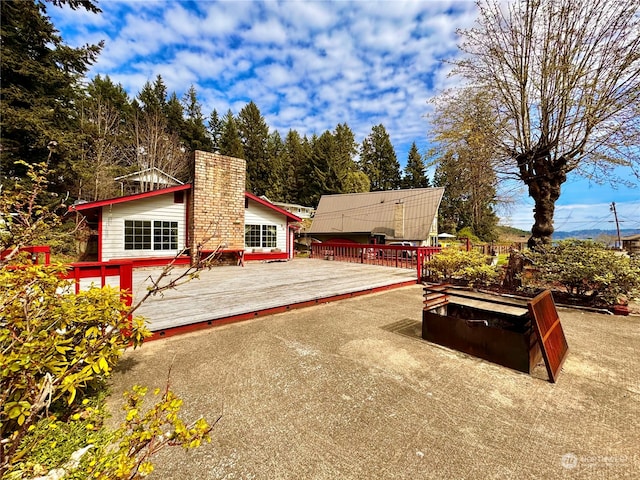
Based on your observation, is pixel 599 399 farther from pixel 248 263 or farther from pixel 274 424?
pixel 248 263

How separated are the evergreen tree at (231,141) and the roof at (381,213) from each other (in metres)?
11.2

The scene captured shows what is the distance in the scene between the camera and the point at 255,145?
31.4 meters

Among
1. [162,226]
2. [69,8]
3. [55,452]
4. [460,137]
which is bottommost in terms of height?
[55,452]

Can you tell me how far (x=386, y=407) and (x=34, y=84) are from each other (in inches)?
671

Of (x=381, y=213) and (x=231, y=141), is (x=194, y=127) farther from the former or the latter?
(x=381, y=213)

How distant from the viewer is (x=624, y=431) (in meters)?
1.89

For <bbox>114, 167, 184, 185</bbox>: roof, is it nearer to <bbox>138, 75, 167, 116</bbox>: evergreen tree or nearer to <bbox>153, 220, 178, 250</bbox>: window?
<bbox>138, 75, 167, 116</bbox>: evergreen tree

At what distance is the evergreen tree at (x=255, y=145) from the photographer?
31141mm

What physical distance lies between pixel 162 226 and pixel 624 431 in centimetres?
1059

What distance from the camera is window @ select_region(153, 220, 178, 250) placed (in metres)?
9.17

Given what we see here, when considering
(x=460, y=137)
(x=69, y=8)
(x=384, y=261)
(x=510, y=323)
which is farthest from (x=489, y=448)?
(x=69, y=8)

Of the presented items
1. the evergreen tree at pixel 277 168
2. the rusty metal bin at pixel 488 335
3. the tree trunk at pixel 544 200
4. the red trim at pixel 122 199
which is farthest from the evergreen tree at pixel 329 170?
the rusty metal bin at pixel 488 335

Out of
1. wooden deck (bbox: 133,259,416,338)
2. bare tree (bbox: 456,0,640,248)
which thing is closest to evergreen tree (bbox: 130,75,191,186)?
wooden deck (bbox: 133,259,416,338)

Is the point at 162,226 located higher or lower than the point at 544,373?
higher
